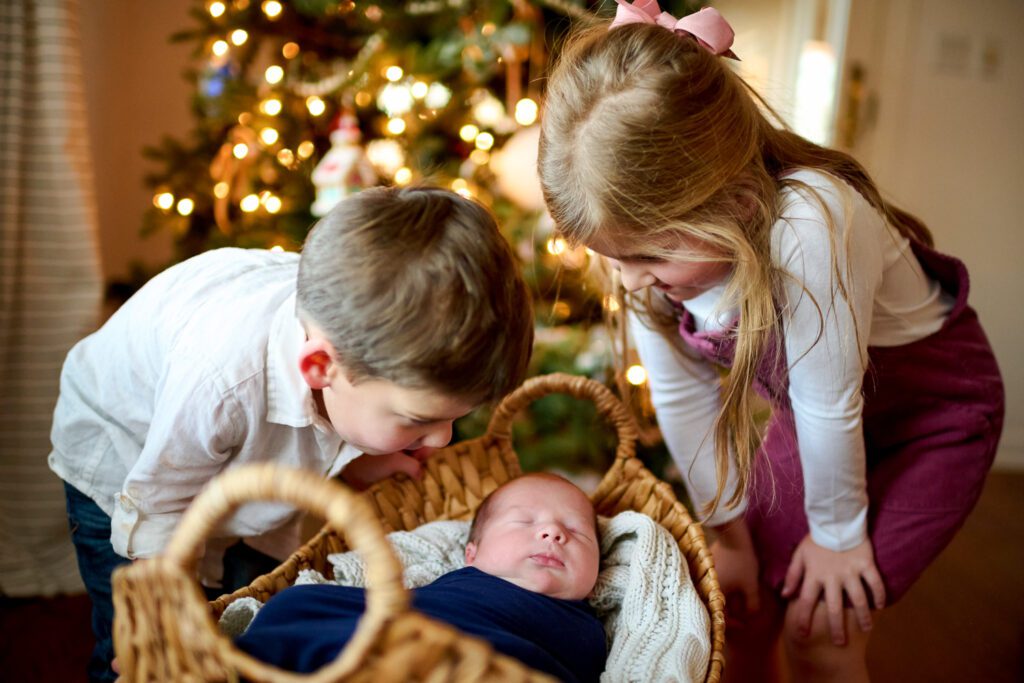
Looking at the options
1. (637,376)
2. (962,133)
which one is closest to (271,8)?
(637,376)

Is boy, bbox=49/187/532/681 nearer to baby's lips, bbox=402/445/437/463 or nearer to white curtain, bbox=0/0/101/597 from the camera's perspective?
baby's lips, bbox=402/445/437/463

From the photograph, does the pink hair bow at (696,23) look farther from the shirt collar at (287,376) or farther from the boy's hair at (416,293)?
the shirt collar at (287,376)

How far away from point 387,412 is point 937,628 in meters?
1.51

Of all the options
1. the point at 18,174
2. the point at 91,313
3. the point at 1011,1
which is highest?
the point at 1011,1

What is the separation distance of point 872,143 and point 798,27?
0.49 meters

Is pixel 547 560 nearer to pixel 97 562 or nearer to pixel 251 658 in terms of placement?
pixel 251 658

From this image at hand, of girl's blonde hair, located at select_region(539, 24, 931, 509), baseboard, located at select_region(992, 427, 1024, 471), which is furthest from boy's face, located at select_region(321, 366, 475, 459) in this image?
baseboard, located at select_region(992, 427, 1024, 471)

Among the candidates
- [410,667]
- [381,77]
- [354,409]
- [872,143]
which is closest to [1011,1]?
[872,143]

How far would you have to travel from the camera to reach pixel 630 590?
3.38 feet

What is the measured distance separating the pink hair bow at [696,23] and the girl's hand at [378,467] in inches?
25.6

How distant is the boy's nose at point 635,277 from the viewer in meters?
0.95

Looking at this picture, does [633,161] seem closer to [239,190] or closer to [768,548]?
[768,548]

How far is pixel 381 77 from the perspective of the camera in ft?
6.06

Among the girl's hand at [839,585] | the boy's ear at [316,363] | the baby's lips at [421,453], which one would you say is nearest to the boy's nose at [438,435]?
the boy's ear at [316,363]
